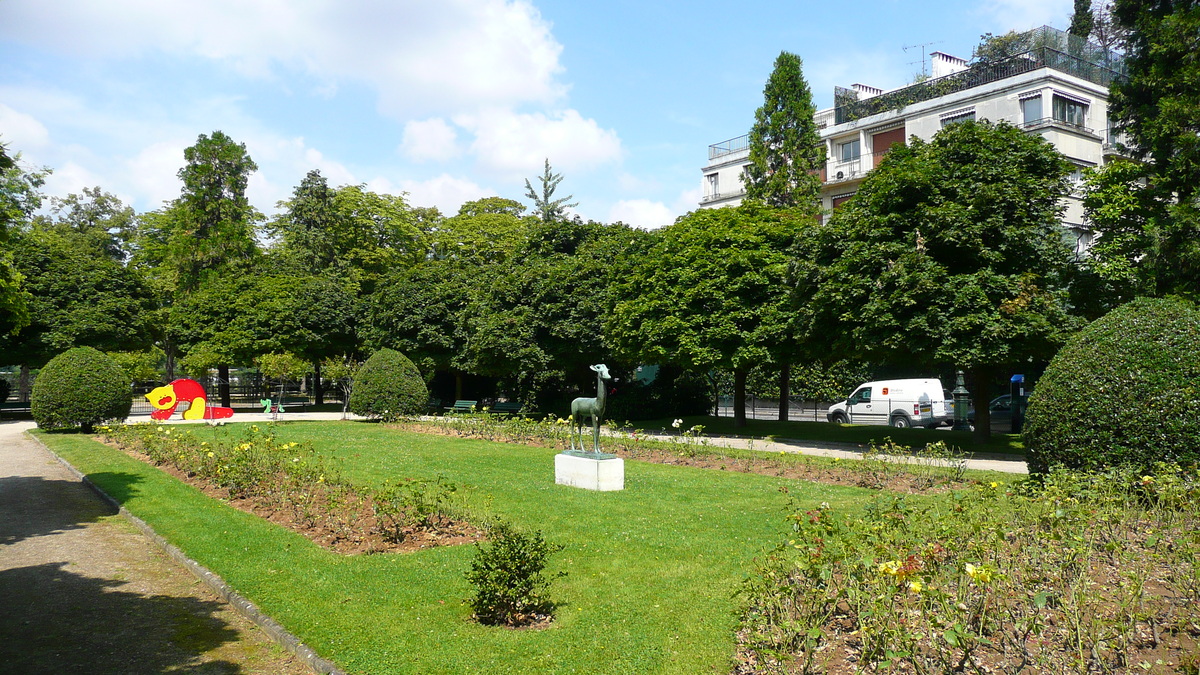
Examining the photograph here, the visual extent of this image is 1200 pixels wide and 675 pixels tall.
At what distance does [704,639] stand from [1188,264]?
19.3 m

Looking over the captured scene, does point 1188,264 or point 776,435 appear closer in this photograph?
point 1188,264

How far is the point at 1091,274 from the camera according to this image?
61.5 ft

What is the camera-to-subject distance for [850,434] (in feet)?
76.1

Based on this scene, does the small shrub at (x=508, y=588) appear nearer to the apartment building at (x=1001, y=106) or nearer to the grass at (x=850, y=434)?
the grass at (x=850, y=434)

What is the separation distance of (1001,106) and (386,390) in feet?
98.5

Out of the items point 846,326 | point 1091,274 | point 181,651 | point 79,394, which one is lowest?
point 181,651

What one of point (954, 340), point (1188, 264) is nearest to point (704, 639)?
point (954, 340)

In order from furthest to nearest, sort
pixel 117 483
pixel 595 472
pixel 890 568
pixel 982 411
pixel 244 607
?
pixel 982 411 → pixel 117 483 → pixel 595 472 → pixel 244 607 → pixel 890 568

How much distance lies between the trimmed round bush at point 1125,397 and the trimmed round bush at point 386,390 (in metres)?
21.4

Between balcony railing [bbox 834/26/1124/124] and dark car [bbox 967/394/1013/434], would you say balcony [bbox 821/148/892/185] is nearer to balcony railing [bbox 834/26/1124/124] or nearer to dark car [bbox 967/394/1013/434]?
balcony railing [bbox 834/26/1124/124]

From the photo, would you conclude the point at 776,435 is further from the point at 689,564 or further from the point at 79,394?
the point at 79,394

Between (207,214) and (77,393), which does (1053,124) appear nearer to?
(77,393)

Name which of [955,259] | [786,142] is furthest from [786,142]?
[955,259]

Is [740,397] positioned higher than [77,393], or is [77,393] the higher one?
[77,393]
